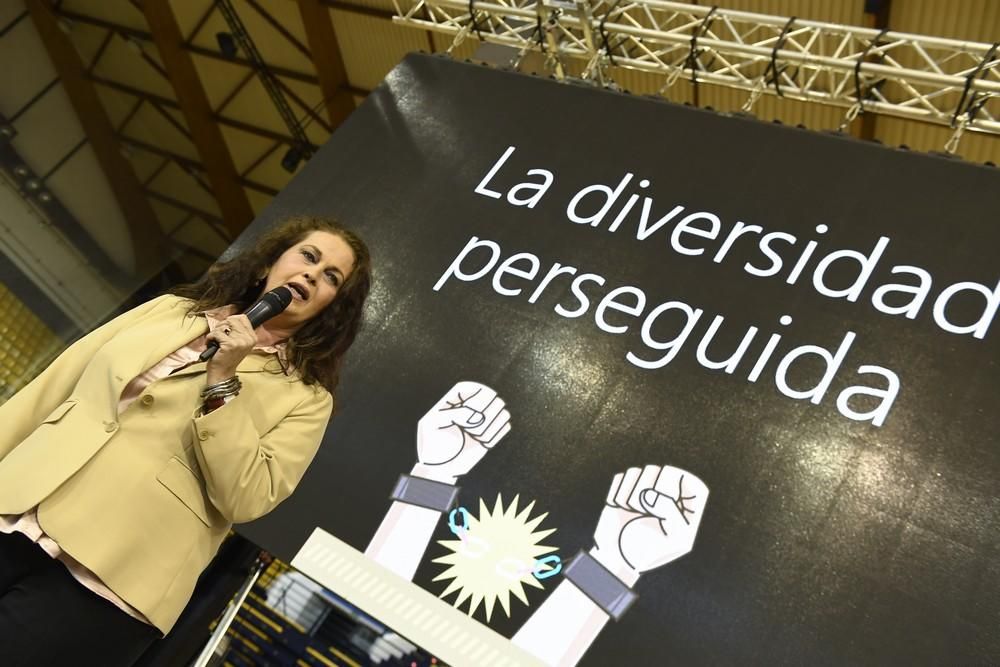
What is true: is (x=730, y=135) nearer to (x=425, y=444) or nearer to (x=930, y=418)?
(x=930, y=418)

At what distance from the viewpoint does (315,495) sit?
3266 millimetres

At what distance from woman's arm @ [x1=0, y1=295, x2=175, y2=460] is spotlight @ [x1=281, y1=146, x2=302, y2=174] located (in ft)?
24.7

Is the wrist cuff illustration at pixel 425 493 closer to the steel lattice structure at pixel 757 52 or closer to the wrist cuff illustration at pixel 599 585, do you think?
the wrist cuff illustration at pixel 599 585

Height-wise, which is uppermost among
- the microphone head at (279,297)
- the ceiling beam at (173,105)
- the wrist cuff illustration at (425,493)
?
the ceiling beam at (173,105)

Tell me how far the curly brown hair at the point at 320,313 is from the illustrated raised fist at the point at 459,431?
57 centimetres

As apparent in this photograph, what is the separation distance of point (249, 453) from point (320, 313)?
21.6 inches

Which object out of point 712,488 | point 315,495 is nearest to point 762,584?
point 712,488

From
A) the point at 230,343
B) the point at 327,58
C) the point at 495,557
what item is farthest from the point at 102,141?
the point at 230,343

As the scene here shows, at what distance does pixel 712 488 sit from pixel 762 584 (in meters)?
0.32

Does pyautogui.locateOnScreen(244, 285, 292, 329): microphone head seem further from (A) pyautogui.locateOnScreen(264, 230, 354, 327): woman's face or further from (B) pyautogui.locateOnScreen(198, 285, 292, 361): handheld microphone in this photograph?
(A) pyautogui.locateOnScreen(264, 230, 354, 327): woman's face

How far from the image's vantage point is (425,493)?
3180 millimetres

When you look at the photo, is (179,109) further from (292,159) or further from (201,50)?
(292,159)

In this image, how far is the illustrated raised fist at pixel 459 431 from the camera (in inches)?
127

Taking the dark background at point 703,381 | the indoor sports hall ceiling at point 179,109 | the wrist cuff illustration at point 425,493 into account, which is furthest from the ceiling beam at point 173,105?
the wrist cuff illustration at point 425,493
